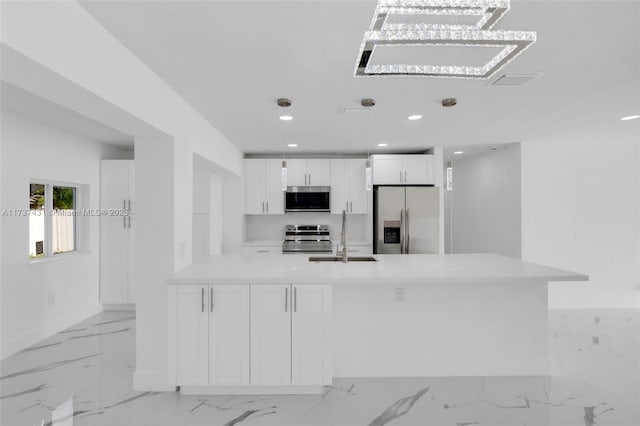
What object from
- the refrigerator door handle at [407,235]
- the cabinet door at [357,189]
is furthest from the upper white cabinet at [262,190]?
the refrigerator door handle at [407,235]

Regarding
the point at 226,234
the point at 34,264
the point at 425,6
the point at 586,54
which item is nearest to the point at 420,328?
the point at 586,54

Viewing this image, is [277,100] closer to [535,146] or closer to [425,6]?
[425,6]

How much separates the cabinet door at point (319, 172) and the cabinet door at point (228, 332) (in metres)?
3.06

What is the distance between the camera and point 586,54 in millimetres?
2100

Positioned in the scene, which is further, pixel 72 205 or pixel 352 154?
pixel 352 154

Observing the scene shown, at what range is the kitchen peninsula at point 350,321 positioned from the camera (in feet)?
8.43

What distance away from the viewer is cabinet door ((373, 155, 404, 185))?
17.0 feet

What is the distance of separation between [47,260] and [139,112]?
2.74 metres

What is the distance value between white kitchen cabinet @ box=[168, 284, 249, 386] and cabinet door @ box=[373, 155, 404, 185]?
313 centimetres

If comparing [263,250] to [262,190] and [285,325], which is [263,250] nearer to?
[262,190]

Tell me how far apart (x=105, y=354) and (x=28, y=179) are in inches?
75.9

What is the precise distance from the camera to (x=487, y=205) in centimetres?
572

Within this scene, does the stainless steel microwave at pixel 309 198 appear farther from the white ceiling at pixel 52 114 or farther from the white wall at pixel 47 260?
the white wall at pixel 47 260

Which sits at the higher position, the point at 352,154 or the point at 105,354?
the point at 352,154
